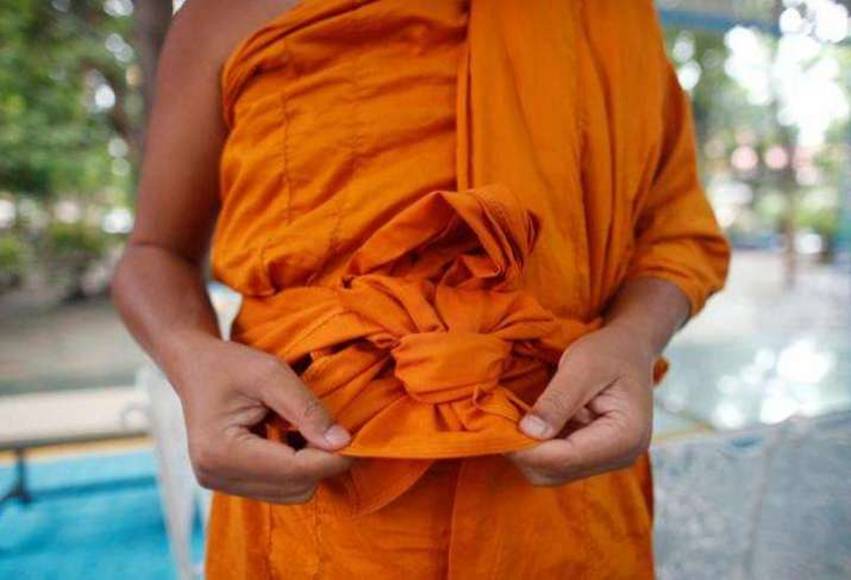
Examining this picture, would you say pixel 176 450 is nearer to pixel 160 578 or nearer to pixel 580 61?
pixel 160 578

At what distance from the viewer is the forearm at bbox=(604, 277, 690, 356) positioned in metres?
0.66

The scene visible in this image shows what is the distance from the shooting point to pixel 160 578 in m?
2.24

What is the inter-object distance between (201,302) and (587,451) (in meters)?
0.42

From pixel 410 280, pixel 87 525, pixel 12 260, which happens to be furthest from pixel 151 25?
pixel 12 260

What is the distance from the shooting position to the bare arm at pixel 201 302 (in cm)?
52

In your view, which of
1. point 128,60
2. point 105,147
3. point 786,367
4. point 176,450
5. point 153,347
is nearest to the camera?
point 153,347

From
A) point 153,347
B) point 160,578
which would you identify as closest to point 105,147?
point 160,578

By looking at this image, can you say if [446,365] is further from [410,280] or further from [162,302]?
[162,302]

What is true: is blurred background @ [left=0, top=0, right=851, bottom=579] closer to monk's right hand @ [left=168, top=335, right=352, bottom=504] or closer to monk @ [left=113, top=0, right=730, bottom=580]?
monk @ [left=113, top=0, right=730, bottom=580]

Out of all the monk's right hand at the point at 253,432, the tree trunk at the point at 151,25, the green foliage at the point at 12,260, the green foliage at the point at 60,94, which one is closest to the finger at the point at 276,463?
the monk's right hand at the point at 253,432

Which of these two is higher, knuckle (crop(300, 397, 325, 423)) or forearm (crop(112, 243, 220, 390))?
knuckle (crop(300, 397, 325, 423))

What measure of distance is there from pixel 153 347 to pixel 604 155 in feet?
1.58

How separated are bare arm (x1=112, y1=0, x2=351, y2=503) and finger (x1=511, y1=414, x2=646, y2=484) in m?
0.15

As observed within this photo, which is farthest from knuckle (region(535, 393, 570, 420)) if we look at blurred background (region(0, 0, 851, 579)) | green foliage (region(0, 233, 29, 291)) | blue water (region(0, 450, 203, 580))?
green foliage (region(0, 233, 29, 291))
